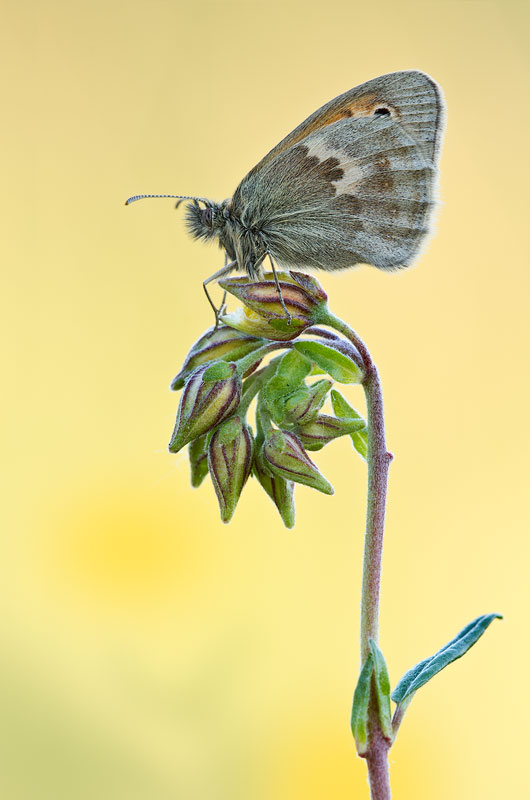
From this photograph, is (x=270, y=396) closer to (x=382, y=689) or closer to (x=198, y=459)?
(x=198, y=459)

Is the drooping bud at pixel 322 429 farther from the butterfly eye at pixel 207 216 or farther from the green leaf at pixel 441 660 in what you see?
the butterfly eye at pixel 207 216

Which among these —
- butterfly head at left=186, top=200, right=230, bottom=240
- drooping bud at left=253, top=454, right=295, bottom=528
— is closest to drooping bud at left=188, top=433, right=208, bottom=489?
drooping bud at left=253, top=454, right=295, bottom=528

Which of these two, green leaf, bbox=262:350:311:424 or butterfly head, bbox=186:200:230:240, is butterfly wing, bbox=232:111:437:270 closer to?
butterfly head, bbox=186:200:230:240

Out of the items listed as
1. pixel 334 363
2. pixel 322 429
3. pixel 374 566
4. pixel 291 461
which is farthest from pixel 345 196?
pixel 374 566

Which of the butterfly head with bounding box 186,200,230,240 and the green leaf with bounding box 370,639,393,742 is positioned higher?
the butterfly head with bounding box 186,200,230,240

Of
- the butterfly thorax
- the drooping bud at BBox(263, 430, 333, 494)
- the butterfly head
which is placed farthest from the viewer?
the butterfly head

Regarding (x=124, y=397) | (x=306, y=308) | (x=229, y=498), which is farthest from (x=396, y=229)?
(x=124, y=397)

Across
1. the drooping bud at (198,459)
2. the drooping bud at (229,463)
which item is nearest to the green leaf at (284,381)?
the drooping bud at (229,463)
